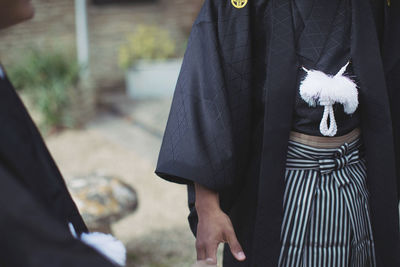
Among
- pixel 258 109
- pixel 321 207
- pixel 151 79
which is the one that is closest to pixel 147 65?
pixel 151 79

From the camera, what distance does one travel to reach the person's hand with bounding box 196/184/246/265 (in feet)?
5.96

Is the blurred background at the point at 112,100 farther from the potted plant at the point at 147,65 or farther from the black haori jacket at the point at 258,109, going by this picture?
the black haori jacket at the point at 258,109

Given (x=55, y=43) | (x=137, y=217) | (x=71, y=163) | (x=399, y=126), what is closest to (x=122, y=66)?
(x=55, y=43)

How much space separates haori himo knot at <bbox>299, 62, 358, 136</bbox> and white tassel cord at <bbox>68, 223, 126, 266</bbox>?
781 mm

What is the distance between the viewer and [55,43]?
24.1 feet

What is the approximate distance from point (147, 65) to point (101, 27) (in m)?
0.83

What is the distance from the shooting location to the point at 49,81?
6.55 metres

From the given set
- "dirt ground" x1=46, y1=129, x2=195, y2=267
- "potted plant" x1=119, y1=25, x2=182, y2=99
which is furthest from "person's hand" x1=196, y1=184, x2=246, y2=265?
"potted plant" x1=119, y1=25, x2=182, y2=99

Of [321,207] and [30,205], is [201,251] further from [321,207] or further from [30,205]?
[30,205]

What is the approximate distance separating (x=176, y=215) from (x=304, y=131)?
9.22ft

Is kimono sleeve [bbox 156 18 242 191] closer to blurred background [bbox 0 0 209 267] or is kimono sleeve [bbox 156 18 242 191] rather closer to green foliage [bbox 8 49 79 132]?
blurred background [bbox 0 0 209 267]

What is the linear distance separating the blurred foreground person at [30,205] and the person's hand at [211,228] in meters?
0.47

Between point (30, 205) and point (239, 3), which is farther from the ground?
point (239, 3)

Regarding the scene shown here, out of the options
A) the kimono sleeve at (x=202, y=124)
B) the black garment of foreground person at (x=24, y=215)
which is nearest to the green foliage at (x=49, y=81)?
the kimono sleeve at (x=202, y=124)
